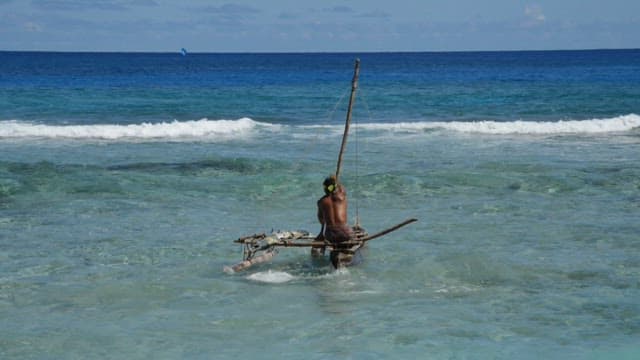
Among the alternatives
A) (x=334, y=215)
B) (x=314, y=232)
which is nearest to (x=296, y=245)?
(x=334, y=215)

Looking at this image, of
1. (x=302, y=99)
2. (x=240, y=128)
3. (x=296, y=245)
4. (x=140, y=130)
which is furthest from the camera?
(x=302, y=99)

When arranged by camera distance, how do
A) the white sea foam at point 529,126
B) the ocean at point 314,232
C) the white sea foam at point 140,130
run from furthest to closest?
the white sea foam at point 529,126 < the white sea foam at point 140,130 < the ocean at point 314,232

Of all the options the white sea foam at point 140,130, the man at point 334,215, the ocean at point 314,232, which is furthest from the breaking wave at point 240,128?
the man at point 334,215

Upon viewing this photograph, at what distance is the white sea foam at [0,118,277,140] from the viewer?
2797cm

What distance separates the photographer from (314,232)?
1416cm

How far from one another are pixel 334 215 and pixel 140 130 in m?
18.6

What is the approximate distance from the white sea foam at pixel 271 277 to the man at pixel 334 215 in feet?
2.36

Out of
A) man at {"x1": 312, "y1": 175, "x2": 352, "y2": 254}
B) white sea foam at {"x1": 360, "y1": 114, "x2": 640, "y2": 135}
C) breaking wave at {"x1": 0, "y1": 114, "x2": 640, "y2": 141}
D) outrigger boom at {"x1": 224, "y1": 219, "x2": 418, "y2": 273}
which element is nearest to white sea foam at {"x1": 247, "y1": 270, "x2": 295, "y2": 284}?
outrigger boom at {"x1": 224, "y1": 219, "x2": 418, "y2": 273}

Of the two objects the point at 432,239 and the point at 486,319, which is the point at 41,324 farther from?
the point at 432,239

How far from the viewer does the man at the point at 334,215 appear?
11617 millimetres

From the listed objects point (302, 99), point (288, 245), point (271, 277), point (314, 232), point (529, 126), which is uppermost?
point (302, 99)

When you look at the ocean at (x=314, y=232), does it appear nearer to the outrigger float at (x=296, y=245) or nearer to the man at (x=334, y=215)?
the outrigger float at (x=296, y=245)

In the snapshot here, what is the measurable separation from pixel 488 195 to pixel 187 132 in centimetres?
1446

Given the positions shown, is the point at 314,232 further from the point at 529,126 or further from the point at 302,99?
the point at 302,99
